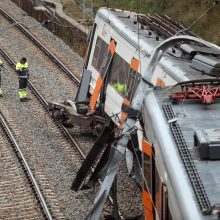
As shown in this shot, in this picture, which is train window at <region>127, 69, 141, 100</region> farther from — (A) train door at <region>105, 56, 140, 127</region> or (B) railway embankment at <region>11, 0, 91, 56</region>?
(B) railway embankment at <region>11, 0, 91, 56</region>

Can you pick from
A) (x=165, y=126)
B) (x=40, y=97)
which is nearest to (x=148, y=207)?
(x=165, y=126)

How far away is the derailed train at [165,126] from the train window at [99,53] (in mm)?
931

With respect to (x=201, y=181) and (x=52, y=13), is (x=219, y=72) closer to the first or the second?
(x=201, y=181)

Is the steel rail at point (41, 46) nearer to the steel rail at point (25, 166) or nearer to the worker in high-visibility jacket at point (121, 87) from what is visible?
the steel rail at point (25, 166)

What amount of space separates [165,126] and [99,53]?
8.63m

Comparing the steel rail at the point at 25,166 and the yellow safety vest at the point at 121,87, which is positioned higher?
the yellow safety vest at the point at 121,87

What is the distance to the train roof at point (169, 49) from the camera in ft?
30.4

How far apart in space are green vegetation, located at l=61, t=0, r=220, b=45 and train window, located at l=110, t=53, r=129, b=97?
6550mm

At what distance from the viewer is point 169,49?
11.4 m

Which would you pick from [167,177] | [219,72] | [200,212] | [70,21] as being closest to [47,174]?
[219,72]

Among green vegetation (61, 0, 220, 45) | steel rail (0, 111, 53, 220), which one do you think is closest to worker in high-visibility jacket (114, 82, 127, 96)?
steel rail (0, 111, 53, 220)

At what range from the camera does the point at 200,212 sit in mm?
5109

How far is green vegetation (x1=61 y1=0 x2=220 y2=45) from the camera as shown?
23.7 metres

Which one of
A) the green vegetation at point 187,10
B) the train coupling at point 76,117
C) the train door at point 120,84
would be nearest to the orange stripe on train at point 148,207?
the train door at point 120,84
